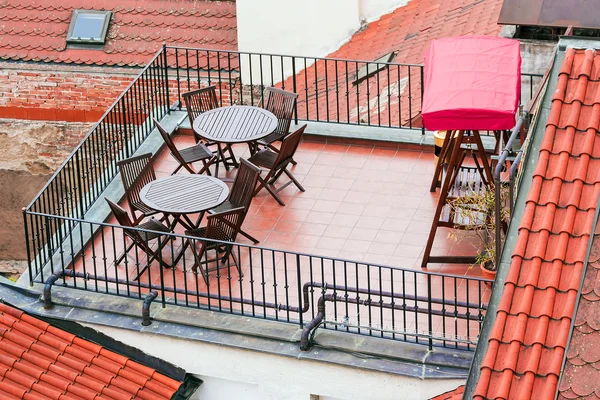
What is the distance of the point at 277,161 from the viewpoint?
1446cm

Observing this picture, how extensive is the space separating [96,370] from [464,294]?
3.55 metres

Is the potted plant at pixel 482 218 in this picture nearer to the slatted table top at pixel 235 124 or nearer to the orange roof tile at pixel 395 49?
the slatted table top at pixel 235 124

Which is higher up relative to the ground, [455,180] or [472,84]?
[472,84]

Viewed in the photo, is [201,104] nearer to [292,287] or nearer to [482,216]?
[292,287]

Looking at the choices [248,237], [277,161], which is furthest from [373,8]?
[248,237]

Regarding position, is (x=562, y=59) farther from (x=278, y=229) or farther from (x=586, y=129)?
(x=278, y=229)

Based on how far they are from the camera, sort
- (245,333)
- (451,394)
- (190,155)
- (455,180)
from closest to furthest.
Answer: (451,394)
(245,333)
(455,180)
(190,155)

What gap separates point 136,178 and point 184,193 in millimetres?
843

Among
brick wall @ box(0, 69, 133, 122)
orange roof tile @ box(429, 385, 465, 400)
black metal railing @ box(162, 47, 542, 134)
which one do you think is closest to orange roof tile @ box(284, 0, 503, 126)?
black metal railing @ box(162, 47, 542, 134)

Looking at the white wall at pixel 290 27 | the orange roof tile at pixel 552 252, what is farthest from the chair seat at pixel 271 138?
the orange roof tile at pixel 552 252


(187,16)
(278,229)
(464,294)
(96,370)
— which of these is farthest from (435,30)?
(96,370)

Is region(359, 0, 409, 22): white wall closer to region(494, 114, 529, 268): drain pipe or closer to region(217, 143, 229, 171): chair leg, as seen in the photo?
region(217, 143, 229, 171): chair leg

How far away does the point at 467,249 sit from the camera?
13.4m

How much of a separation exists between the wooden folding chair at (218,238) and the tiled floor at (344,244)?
0.45 feet
